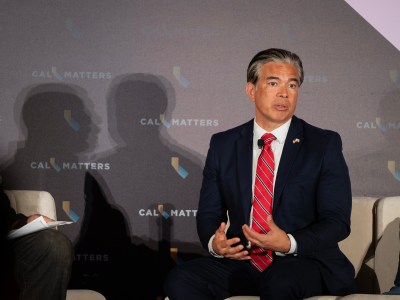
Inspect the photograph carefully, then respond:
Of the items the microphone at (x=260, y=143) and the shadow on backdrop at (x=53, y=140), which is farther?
the shadow on backdrop at (x=53, y=140)

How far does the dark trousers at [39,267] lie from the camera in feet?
→ 9.07

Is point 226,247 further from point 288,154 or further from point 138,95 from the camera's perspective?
point 138,95

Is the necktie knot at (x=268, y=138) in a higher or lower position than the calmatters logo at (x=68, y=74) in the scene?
lower

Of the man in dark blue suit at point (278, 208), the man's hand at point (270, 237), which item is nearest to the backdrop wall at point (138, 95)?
the man in dark blue suit at point (278, 208)

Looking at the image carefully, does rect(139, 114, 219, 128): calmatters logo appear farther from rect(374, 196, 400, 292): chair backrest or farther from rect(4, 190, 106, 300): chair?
rect(374, 196, 400, 292): chair backrest

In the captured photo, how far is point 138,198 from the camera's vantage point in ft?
13.7

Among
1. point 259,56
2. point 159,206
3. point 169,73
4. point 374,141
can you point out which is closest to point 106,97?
point 169,73

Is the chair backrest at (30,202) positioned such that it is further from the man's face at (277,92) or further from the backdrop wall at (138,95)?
the man's face at (277,92)

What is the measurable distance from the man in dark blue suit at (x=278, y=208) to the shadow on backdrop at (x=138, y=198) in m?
1.03

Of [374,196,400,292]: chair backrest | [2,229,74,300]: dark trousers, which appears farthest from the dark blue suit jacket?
[2,229,74,300]: dark trousers

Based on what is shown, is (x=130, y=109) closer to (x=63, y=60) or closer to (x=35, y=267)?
(x=63, y=60)

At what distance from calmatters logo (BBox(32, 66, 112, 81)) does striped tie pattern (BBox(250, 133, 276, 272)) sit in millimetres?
1506

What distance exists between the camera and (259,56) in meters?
3.11

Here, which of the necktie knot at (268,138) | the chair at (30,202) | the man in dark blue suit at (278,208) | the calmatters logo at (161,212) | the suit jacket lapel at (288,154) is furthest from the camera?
the calmatters logo at (161,212)
